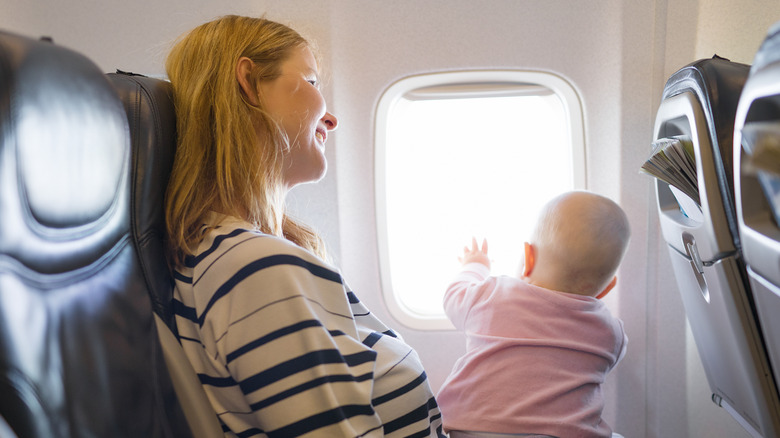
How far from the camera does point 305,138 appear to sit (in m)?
1.29

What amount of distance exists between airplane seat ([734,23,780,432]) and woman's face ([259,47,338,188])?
2.63ft

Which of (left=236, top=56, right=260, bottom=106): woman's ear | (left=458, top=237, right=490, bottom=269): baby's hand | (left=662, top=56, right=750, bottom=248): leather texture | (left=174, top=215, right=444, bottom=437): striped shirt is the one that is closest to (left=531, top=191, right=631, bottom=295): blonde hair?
(left=458, top=237, right=490, bottom=269): baby's hand

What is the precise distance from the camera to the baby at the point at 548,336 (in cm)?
149

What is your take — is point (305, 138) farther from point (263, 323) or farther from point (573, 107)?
point (573, 107)

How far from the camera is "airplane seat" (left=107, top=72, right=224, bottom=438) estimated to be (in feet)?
3.19

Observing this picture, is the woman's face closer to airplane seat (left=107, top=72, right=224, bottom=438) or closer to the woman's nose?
the woman's nose

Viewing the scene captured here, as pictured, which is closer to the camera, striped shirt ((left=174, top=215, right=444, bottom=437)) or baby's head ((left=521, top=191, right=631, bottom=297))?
striped shirt ((left=174, top=215, right=444, bottom=437))

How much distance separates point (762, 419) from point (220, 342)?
107cm

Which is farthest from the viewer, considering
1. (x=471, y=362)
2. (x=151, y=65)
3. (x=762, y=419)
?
(x=151, y=65)

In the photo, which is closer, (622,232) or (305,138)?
(305,138)

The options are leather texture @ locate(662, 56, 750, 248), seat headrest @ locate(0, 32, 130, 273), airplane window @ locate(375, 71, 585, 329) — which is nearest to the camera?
seat headrest @ locate(0, 32, 130, 273)

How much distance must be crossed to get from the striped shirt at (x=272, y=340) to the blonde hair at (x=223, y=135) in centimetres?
7

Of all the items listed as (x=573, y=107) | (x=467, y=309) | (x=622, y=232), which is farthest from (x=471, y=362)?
(x=573, y=107)

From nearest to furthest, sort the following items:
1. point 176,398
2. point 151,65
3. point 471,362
Answer: 1. point 176,398
2. point 471,362
3. point 151,65
